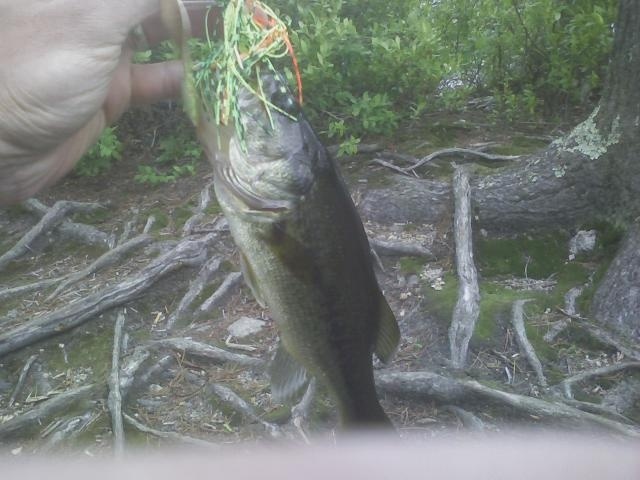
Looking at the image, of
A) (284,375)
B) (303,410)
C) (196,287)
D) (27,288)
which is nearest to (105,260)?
(27,288)

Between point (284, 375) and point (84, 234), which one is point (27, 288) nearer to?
point (84, 234)

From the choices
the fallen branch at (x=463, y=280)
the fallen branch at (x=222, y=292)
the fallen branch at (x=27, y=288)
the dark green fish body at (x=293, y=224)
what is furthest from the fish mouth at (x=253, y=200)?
the fallen branch at (x=27, y=288)

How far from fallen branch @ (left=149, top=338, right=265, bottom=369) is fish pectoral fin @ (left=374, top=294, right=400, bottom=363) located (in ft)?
4.28

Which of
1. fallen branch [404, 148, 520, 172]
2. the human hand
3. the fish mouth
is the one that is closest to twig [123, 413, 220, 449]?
the human hand

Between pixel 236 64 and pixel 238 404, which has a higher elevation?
pixel 236 64

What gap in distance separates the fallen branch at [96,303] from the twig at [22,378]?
0.08m

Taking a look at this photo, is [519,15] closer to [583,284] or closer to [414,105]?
[414,105]

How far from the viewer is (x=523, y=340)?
3.24 m

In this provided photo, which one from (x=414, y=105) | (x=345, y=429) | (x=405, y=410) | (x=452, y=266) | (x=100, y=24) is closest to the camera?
(x=100, y=24)

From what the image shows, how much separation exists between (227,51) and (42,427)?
2141 millimetres

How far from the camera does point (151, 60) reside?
4664 millimetres

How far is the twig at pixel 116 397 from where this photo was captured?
2.99 metres

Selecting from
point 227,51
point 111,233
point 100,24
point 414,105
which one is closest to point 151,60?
point 111,233

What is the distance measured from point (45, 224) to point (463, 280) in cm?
269
